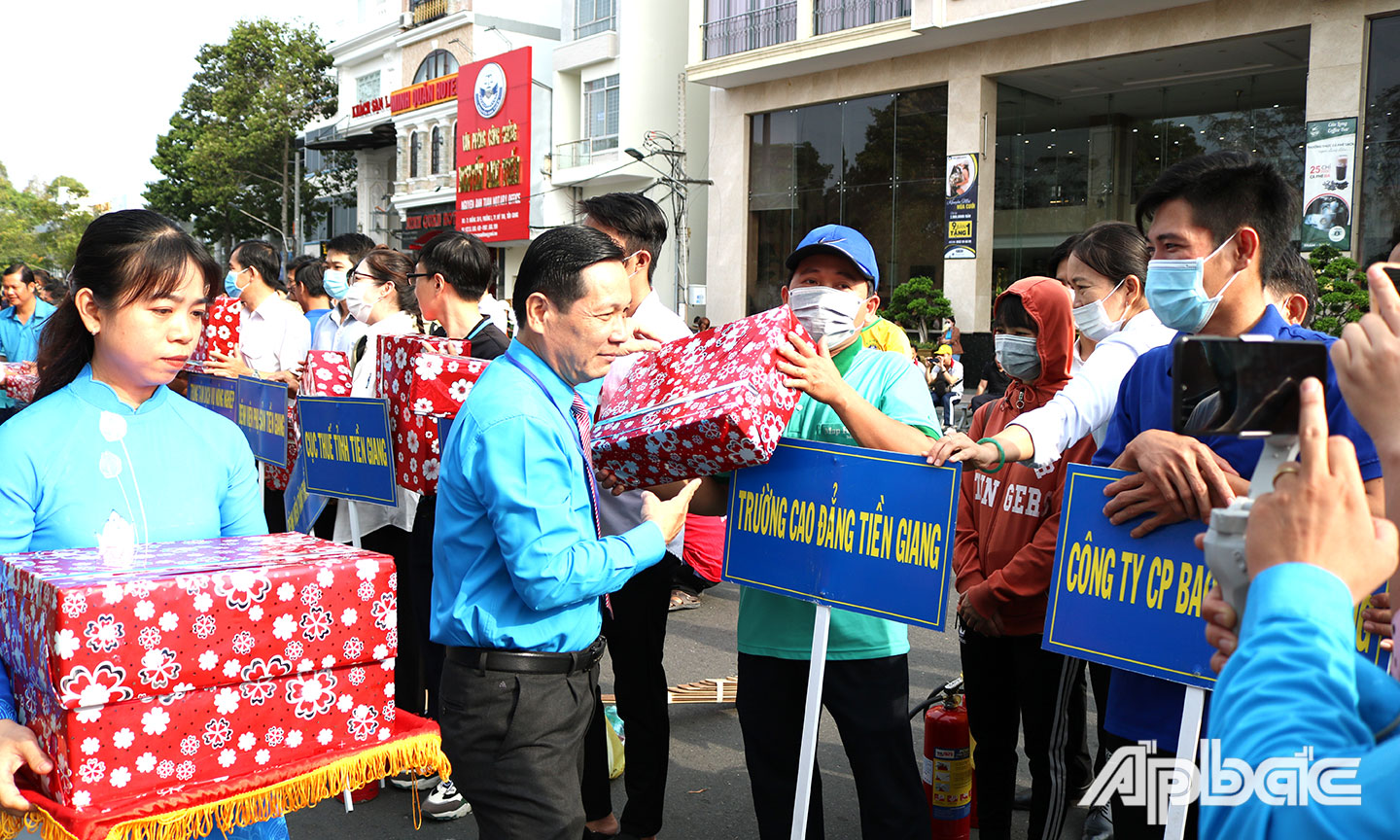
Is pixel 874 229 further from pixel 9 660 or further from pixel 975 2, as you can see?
pixel 9 660

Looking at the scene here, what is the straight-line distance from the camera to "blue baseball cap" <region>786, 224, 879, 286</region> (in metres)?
3.09

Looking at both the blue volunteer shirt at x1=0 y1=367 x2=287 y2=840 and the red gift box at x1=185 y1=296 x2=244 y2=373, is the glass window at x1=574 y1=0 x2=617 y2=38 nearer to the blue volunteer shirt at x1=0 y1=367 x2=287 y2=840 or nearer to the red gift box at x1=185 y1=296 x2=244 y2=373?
the red gift box at x1=185 y1=296 x2=244 y2=373

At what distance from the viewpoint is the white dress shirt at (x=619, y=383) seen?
9.72 feet

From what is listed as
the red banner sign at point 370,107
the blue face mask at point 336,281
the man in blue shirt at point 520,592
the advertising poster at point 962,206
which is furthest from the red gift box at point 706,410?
the red banner sign at point 370,107

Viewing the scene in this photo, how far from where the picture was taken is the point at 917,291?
20984mm

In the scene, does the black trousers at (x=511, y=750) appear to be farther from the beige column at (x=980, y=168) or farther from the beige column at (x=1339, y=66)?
the beige column at (x=980, y=168)

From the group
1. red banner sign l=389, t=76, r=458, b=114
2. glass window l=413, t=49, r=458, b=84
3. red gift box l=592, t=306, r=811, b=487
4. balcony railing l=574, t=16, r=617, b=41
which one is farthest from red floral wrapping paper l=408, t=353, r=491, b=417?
glass window l=413, t=49, r=458, b=84

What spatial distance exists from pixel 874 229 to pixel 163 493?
2192 cm

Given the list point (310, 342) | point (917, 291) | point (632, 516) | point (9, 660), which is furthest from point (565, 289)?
point (917, 291)

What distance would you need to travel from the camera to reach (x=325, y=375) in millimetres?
4965

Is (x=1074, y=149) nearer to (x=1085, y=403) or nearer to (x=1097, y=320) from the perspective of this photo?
(x=1097, y=320)

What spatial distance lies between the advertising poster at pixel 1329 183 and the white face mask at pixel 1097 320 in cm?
1438

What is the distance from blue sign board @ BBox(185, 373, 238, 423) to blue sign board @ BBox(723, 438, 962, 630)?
3997mm

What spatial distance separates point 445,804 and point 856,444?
2.36m
